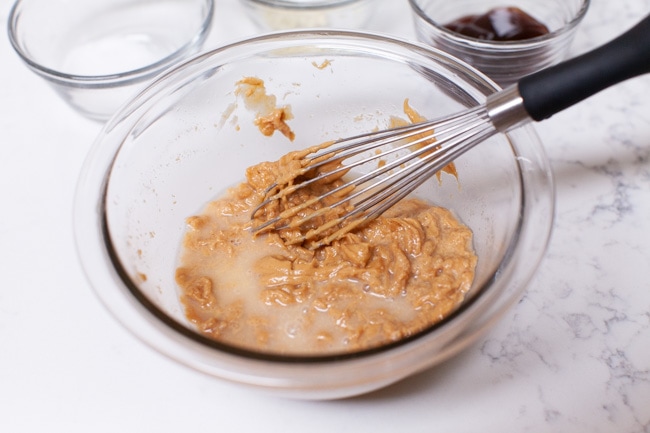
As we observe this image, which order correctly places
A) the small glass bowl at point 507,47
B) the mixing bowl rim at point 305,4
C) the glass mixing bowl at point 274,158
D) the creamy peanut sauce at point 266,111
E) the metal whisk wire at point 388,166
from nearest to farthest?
the glass mixing bowl at point 274,158 < the metal whisk wire at point 388,166 < the creamy peanut sauce at point 266,111 < the small glass bowl at point 507,47 < the mixing bowl rim at point 305,4

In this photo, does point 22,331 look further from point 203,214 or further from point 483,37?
point 483,37

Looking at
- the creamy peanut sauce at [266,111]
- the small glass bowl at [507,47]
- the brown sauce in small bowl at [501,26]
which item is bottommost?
the creamy peanut sauce at [266,111]

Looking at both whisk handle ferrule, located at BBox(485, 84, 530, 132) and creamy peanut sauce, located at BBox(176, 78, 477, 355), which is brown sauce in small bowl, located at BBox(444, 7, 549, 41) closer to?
creamy peanut sauce, located at BBox(176, 78, 477, 355)

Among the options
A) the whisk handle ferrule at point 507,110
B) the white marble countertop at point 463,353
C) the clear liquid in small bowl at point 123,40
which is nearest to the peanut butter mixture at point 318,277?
the white marble countertop at point 463,353

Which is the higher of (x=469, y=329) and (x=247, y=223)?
(x=247, y=223)

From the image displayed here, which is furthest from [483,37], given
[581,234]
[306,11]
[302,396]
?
[302,396]

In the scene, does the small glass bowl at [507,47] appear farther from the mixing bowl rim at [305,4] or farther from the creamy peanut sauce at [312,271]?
the creamy peanut sauce at [312,271]
